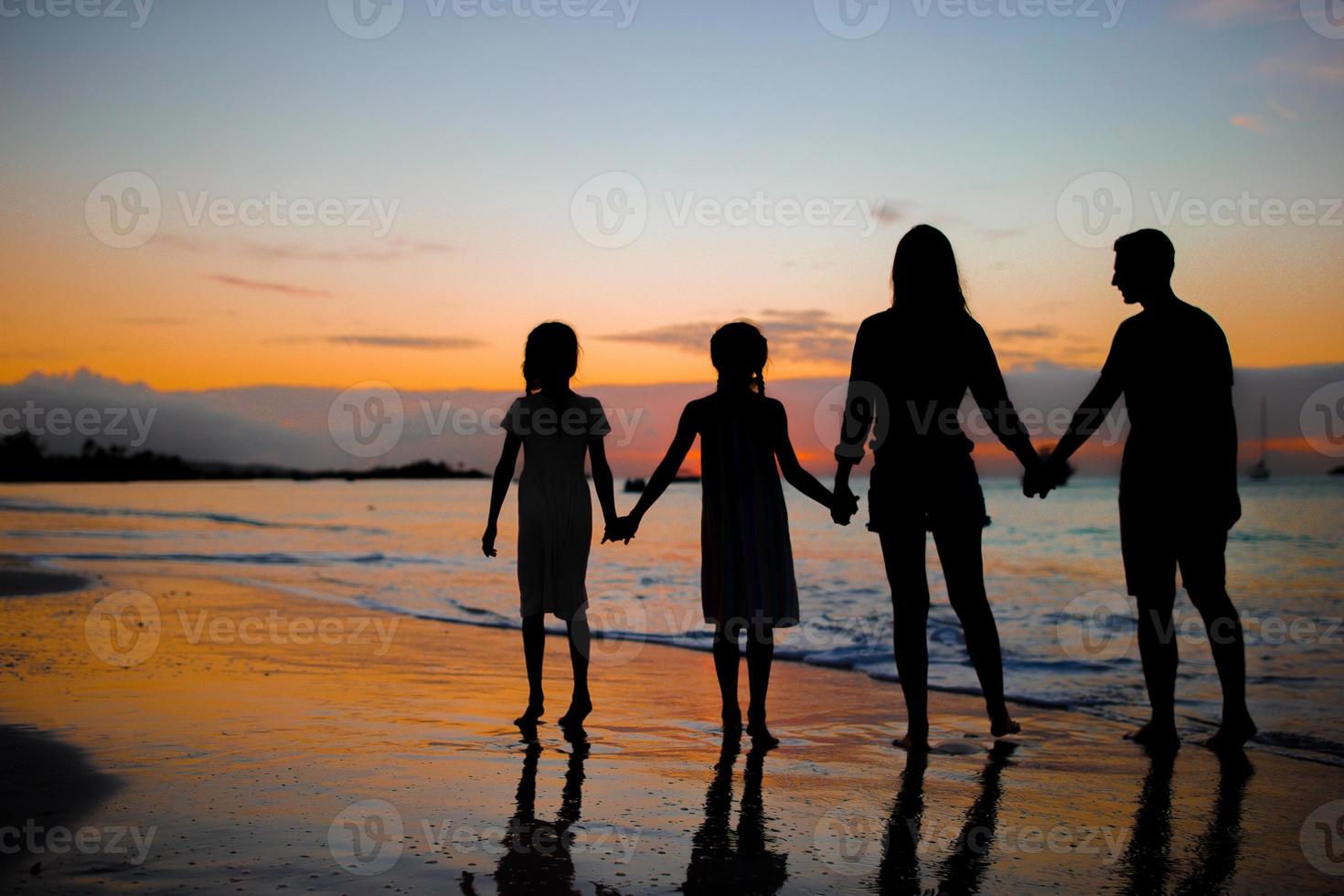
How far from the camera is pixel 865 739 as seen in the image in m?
5.30

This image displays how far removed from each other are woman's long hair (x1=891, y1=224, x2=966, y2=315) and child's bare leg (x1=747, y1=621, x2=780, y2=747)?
165 centimetres

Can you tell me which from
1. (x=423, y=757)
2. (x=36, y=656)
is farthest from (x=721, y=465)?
(x=36, y=656)

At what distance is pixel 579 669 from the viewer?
5441mm

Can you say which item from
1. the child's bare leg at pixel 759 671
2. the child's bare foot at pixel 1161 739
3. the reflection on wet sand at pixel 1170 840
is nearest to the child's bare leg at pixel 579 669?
the child's bare leg at pixel 759 671

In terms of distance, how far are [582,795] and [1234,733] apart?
3116 millimetres

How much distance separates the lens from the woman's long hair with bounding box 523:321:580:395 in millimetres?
5523

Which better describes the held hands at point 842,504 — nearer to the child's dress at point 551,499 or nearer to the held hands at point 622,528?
the held hands at point 622,528

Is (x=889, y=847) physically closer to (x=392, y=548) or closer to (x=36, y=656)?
(x=36, y=656)

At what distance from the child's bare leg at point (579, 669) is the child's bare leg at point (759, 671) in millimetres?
816

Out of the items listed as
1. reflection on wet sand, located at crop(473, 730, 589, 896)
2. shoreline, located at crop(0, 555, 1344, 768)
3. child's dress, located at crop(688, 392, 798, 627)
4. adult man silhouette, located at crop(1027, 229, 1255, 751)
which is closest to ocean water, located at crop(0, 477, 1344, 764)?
shoreline, located at crop(0, 555, 1344, 768)

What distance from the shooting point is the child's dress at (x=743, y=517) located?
512 centimetres

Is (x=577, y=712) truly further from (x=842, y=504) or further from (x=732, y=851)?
(x=732, y=851)

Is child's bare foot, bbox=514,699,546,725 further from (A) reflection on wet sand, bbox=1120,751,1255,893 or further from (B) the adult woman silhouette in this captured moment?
(A) reflection on wet sand, bbox=1120,751,1255,893

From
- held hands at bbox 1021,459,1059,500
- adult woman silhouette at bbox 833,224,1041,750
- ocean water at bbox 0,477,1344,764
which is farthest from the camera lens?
ocean water at bbox 0,477,1344,764
